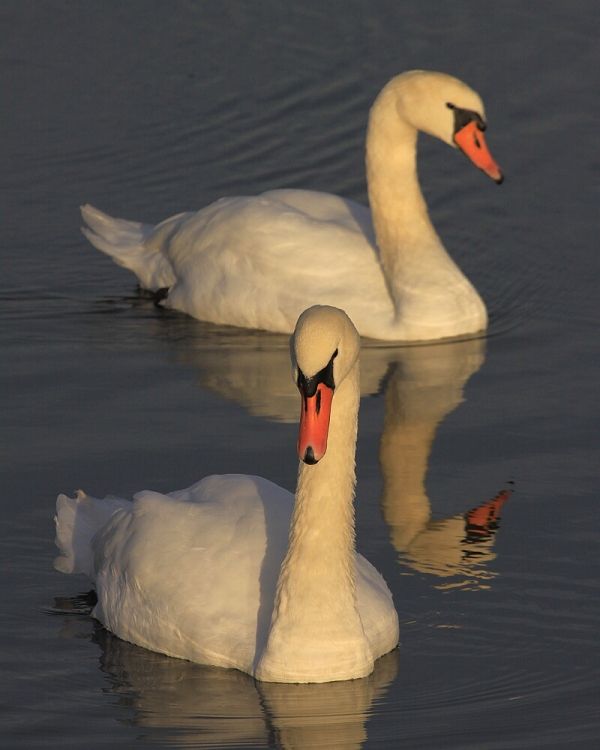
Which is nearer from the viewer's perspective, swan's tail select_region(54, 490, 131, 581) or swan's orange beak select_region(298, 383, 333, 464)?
swan's orange beak select_region(298, 383, 333, 464)

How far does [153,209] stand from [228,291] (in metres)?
2.23

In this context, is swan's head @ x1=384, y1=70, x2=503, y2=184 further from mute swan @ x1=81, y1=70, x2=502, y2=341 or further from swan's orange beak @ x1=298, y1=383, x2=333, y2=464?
swan's orange beak @ x1=298, y1=383, x2=333, y2=464

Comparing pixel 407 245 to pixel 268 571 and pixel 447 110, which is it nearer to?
pixel 447 110

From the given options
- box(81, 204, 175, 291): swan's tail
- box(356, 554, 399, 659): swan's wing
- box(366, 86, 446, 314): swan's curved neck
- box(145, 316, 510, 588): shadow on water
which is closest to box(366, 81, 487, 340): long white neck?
box(366, 86, 446, 314): swan's curved neck

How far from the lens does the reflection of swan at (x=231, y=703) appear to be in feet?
33.0

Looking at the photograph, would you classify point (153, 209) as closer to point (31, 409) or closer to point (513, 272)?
point (513, 272)

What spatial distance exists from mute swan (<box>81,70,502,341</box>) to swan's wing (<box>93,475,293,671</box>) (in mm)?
5121

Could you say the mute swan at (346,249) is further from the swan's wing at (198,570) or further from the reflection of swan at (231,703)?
the reflection of swan at (231,703)

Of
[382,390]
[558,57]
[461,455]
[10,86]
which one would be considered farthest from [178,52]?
[461,455]

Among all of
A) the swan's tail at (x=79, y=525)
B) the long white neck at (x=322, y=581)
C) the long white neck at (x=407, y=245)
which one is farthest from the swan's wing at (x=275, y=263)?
the long white neck at (x=322, y=581)

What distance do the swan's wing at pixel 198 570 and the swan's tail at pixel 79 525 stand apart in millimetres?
342

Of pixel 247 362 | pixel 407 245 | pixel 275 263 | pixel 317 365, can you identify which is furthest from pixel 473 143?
pixel 317 365

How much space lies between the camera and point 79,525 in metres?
11.8

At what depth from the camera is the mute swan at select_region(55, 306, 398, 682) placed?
1048cm
